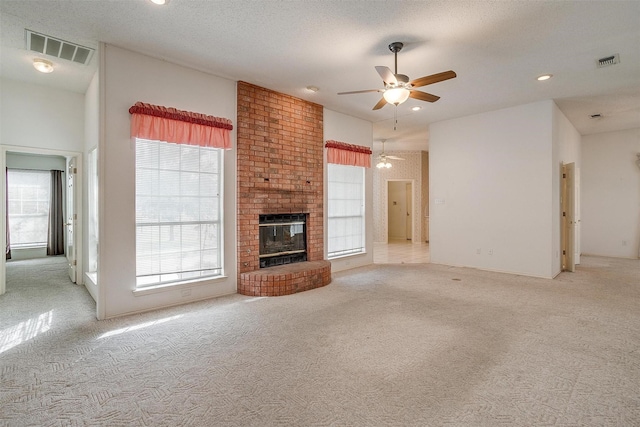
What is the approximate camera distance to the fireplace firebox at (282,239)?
4.87 m

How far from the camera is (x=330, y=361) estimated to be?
Answer: 97.0 inches

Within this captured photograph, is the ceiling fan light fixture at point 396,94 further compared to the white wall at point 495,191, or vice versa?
the white wall at point 495,191

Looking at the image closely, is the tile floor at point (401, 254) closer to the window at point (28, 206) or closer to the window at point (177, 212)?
the window at point (177, 212)

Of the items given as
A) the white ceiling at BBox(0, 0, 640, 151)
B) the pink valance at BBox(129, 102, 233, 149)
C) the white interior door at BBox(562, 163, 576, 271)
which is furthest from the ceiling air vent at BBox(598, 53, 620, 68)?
the pink valance at BBox(129, 102, 233, 149)

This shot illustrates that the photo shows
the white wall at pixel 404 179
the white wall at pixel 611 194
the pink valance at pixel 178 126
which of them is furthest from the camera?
the white wall at pixel 404 179

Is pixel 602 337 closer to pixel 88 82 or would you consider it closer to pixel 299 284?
pixel 299 284

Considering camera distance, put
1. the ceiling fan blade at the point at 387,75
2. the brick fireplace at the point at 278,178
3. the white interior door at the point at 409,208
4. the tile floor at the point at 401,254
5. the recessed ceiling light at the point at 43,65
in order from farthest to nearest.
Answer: the white interior door at the point at 409,208 → the tile floor at the point at 401,254 → the brick fireplace at the point at 278,178 → the recessed ceiling light at the point at 43,65 → the ceiling fan blade at the point at 387,75

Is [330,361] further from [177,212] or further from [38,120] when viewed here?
[38,120]

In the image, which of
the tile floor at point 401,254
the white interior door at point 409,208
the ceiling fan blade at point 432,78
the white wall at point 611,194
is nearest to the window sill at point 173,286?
the ceiling fan blade at point 432,78

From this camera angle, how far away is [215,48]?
11.6ft

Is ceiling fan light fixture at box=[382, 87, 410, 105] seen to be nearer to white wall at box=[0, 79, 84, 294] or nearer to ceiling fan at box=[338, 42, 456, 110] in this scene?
ceiling fan at box=[338, 42, 456, 110]

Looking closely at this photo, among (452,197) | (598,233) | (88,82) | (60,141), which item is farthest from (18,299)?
(598,233)

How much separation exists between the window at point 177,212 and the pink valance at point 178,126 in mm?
142

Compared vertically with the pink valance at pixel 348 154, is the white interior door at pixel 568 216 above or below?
below
